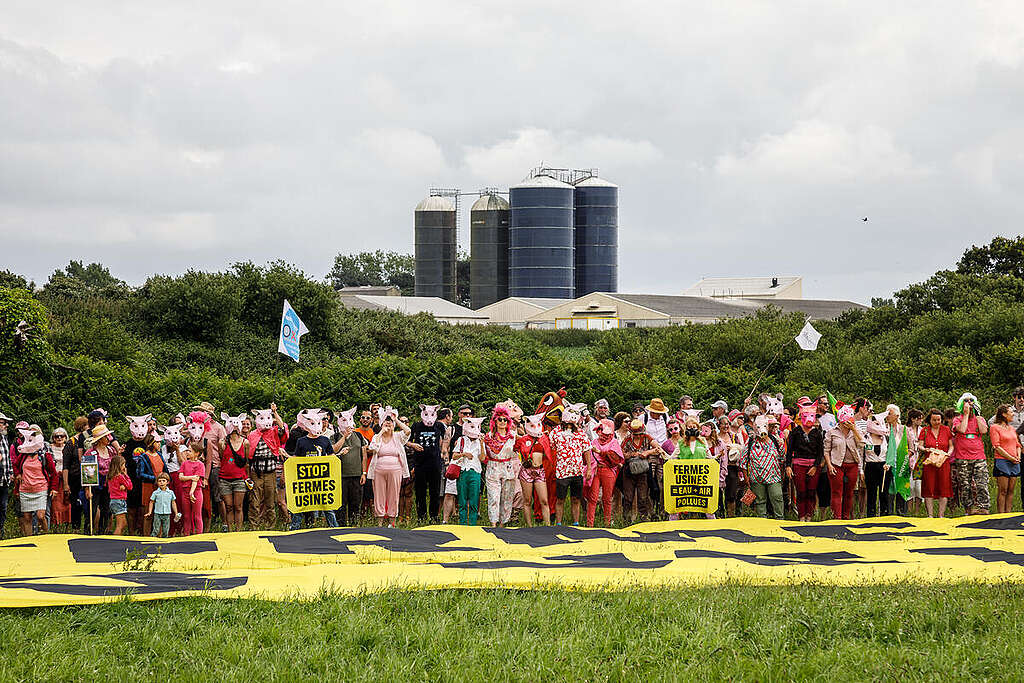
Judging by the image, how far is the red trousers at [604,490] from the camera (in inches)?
570

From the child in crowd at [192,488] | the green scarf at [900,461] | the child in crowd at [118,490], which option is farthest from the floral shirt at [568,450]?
the child in crowd at [118,490]

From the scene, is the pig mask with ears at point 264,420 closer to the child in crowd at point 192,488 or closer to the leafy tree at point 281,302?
the child in crowd at point 192,488

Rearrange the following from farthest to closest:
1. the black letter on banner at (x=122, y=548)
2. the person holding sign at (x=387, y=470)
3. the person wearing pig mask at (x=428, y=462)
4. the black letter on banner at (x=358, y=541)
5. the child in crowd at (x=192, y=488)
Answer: the person wearing pig mask at (x=428, y=462) → the person holding sign at (x=387, y=470) → the child in crowd at (x=192, y=488) → the black letter on banner at (x=358, y=541) → the black letter on banner at (x=122, y=548)

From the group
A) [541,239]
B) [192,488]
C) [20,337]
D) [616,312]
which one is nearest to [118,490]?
[192,488]

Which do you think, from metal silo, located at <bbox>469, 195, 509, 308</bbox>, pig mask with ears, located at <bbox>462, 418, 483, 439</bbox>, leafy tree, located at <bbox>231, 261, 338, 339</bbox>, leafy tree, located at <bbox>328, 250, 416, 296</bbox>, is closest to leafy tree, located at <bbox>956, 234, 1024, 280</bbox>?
leafy tree, located at <bbox>231, 261, 338, 339</bbox>

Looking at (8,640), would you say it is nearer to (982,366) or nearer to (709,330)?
(982,366)

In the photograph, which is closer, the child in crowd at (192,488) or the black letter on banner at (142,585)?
the black letter on banner at (142,585)

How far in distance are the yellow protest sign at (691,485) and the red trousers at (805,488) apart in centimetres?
122

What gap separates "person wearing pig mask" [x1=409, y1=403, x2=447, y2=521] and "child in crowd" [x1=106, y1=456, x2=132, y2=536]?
12.7 ft

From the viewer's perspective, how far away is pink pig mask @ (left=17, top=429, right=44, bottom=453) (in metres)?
13.1

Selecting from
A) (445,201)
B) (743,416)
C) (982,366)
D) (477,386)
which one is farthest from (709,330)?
(445,201)

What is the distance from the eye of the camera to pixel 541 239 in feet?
236

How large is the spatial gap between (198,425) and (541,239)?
5861cm

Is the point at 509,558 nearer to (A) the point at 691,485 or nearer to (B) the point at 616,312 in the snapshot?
(A) the point at 691,485
